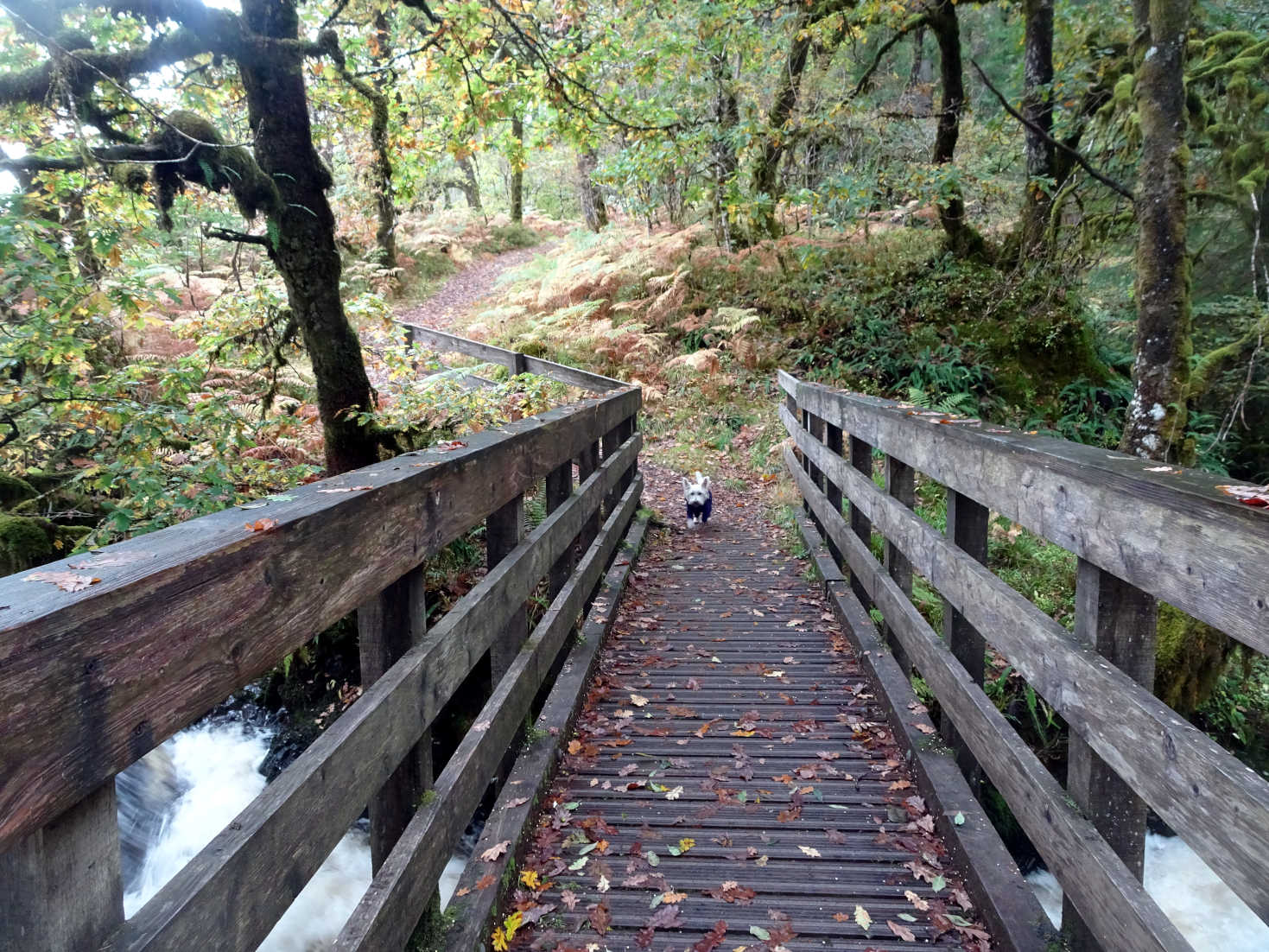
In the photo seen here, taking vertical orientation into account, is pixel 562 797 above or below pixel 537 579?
below

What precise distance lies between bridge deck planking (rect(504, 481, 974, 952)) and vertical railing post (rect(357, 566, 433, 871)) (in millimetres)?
643

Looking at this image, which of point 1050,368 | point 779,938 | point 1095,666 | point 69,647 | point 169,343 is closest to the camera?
point 69,647

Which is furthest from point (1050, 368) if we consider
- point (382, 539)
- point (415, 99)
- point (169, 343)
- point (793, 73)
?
point (169, 343)

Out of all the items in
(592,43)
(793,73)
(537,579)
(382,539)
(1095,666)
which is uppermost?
(793,73)

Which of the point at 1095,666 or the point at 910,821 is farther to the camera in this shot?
the point at 910,821

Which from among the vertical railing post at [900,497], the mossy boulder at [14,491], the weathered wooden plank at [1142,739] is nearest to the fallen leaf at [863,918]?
the weathered wooden plank at [1142,739]

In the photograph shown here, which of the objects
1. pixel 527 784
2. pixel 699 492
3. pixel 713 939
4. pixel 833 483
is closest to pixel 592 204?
pixel 699 492

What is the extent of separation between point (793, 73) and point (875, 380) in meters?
5.84

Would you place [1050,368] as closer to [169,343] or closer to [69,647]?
[69,647]

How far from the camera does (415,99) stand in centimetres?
746

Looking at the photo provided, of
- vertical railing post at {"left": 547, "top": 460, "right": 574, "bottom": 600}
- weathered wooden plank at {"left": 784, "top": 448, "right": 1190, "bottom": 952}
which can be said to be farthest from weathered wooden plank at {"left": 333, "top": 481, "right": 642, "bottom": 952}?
weathered wooden plank at {"left": 784, "top": 448, "right": 1190, "bottom": 952}

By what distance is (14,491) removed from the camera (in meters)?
6.32

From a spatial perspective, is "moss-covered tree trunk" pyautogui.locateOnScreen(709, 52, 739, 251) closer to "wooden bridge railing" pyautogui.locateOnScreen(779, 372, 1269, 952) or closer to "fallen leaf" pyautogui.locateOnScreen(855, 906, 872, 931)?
"wooden bridge railing" pyautogui.locateOnScreen(779, 372, 1269, 952)

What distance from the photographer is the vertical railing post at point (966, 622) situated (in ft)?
8.85
